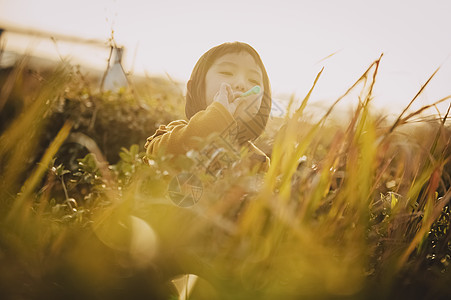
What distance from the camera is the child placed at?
1.42m

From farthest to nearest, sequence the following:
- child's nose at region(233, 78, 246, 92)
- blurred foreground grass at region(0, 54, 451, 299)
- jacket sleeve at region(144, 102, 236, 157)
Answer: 1. child's nose at region(233, 78, 246, 92)
2. jacket sleeve at region(144, 102, 236, 157)
3. blurred foreground grass at region(0, 54, 451, 299)

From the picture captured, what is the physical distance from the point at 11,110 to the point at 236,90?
940 millimetres

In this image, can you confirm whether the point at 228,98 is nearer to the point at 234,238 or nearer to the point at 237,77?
the point at 237,77

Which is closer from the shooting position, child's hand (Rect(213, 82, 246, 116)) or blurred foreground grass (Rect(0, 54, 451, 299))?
blurred foreground grass (Rect(0, 54, 451, 299))

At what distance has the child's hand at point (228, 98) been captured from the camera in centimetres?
148

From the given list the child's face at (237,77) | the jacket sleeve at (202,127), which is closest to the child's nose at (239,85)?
the child's face at (237,77)

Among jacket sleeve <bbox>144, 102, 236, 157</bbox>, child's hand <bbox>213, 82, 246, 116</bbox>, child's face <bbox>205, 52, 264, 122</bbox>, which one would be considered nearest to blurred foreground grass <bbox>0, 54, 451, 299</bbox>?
jacket sleeve <bbox>144, 102, 236, 157</bbox>

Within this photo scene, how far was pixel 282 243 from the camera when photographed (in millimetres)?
767

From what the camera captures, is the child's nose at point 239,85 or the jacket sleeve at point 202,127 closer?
the jacket sleeve at point 202,127

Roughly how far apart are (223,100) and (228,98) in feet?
0.16

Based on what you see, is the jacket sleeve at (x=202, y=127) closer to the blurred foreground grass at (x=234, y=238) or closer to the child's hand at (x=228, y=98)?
the child's hand at (x=228, y=98)

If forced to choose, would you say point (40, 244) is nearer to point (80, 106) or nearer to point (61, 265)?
point (61, 265)

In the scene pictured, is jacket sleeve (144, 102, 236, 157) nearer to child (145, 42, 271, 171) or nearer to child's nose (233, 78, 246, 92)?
child (145, 42, 271, 171)

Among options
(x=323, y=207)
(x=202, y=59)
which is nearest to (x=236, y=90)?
(x=202, y=59)
